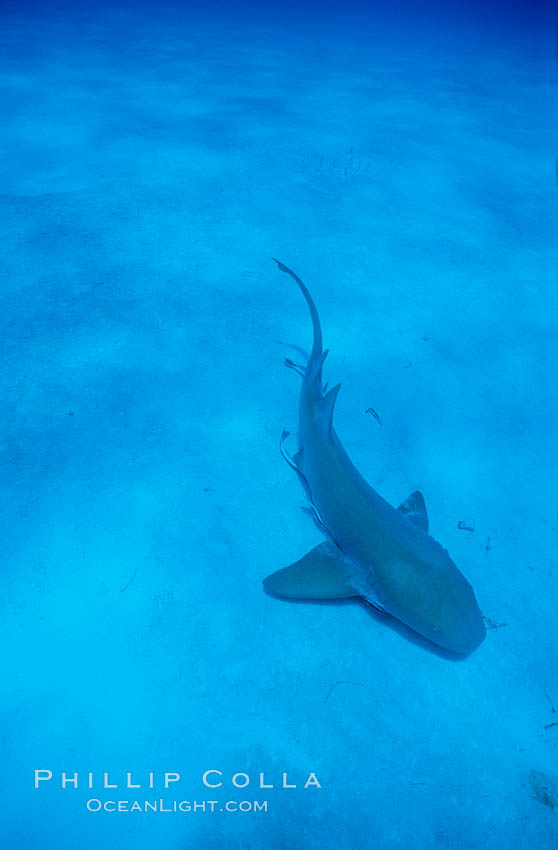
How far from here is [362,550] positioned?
2.50 meters

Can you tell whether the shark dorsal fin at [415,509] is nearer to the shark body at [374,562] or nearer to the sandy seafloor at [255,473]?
the shark body at [374,562]

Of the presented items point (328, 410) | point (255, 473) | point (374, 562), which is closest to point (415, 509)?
point (374, 562)

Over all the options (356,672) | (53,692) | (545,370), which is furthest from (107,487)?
(545,370)

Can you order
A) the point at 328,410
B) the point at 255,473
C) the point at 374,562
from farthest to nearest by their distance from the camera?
the point at 255,473, the point at 328,410, the point at 374,562

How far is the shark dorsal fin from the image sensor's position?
110 inches

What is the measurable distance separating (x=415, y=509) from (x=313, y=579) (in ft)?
2.63

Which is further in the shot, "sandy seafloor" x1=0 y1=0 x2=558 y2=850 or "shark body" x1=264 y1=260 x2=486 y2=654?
"shark body" x1=264 y1=260 x2=486 y2=654

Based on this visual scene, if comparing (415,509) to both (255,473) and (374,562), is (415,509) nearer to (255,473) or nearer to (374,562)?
(374,562)

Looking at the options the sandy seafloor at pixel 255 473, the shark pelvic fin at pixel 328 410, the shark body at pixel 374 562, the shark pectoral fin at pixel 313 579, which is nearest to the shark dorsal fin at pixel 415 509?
the shark body at pixel 374 562

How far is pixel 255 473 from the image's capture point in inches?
122

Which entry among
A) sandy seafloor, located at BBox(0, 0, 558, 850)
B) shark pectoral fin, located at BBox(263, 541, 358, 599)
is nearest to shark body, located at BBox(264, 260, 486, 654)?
shark pectoral fin, located at BBox(263, 541, 358, 599)

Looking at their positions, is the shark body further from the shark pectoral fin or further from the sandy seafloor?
the sandy seafloor

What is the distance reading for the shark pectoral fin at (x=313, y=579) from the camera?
245 centimetres

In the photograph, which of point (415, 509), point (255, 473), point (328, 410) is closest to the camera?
point (328, 410)
